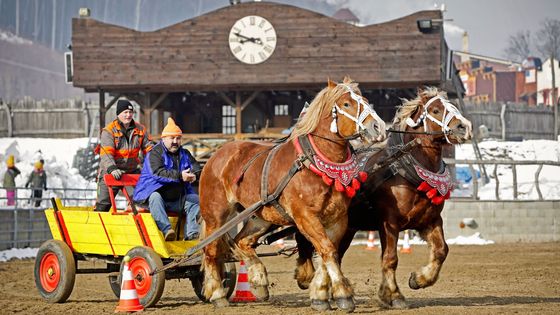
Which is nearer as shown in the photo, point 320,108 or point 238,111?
point 320,108

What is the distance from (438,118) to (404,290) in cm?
306

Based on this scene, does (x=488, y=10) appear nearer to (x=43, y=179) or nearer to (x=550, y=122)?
(x=550, y=122)

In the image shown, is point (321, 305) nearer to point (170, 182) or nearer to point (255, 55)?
point (170, 182)

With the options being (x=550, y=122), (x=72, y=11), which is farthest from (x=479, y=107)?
(x=72, y=11)

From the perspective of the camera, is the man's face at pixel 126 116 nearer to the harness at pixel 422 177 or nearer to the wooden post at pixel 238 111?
the harness at pixel 422 177

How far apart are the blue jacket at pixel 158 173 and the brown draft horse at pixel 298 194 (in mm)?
361

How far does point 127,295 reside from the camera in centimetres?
1077

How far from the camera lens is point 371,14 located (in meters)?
111

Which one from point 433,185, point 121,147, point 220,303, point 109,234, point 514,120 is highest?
point 514,120

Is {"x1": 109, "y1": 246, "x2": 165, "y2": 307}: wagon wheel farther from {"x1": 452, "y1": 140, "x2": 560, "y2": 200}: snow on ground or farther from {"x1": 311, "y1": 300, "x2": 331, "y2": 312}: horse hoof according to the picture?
{"x1": 452, "y1": 140, "x2": 560, "y2": 200}: snow on ground

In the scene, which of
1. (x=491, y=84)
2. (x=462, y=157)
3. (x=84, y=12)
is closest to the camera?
(x=84, y=12)

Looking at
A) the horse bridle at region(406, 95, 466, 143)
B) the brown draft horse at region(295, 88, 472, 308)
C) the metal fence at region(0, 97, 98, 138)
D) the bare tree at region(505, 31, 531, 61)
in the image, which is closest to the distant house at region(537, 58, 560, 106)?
the bare tree at region(505, 31, 531, 61)

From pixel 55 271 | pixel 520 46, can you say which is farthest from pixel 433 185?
pixel 520 46

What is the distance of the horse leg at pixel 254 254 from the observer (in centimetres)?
1097
